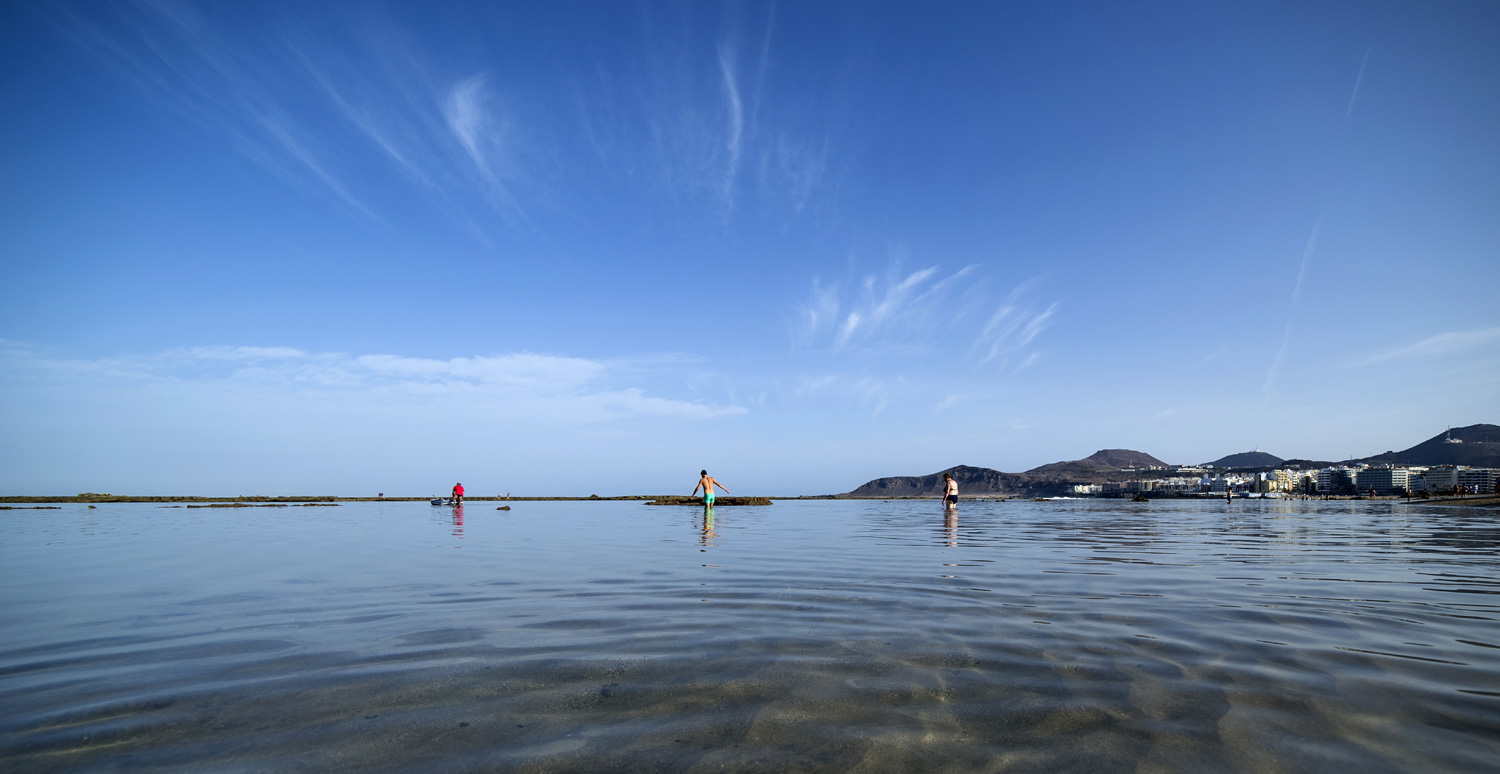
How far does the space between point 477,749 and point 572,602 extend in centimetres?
546

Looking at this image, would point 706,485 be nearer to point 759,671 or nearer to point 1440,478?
point 759,671

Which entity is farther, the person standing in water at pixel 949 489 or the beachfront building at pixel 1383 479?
the beachfront building at pixel 1383 479

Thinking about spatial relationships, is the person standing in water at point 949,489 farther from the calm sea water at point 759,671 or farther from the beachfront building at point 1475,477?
the beachfront building at point 1475,477

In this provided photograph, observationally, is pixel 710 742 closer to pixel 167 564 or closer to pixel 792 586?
pixel 792 586

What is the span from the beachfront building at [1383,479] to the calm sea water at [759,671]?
248085mm

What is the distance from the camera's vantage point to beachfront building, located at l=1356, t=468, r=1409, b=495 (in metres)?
188

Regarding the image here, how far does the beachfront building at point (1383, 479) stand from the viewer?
188150 millimetres

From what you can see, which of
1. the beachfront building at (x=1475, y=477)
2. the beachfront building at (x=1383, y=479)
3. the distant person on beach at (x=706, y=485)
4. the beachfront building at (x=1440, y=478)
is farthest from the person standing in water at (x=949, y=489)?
the beachfront building at (x=1383, y=479)

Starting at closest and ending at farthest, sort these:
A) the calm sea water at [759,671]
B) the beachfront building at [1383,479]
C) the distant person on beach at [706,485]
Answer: the calm sea water at [759,671] → the distant person on beach at [706,485] → the beachfront building at [1383,479]

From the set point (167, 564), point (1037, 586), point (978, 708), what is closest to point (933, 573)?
point (1037, 586)

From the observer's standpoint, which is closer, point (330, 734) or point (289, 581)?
point (330, 734)

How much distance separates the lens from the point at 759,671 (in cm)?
543

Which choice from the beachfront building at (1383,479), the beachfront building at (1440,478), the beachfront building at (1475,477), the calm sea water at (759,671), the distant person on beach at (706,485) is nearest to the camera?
the calm sea water at (759,671)

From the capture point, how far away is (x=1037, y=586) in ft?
33.1
